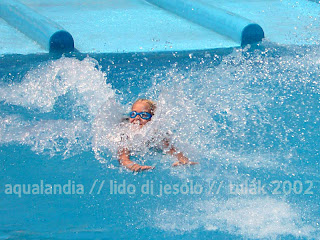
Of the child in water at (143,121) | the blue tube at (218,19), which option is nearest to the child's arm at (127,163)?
the child in water at (143,121)

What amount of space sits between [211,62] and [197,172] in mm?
1964

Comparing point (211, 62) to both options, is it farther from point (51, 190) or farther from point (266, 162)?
point (51, 190)

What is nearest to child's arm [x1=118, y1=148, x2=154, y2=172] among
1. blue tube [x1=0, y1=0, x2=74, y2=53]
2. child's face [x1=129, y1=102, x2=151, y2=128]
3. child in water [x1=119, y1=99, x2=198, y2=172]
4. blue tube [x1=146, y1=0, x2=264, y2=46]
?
child in water [x1=119, y1=99, x2=198, y2=172]

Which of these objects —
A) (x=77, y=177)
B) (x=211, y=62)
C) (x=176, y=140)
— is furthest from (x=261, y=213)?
(x=211, y=62)

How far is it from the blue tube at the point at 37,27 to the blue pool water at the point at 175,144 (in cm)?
17

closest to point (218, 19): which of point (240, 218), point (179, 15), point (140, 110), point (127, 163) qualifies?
point (179, 15)

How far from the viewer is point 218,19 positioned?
5664 mm

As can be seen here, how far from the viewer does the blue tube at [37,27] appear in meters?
4.82

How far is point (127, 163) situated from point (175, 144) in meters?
0.44

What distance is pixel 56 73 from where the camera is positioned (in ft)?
15.0

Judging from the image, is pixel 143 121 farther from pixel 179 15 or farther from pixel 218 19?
pixel 179 15

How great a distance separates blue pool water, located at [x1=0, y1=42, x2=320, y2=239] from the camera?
280cm

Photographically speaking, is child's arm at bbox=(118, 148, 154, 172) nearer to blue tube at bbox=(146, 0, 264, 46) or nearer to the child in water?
the child in water

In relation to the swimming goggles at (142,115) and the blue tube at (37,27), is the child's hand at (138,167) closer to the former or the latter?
the swimming goggles at (142,115)
